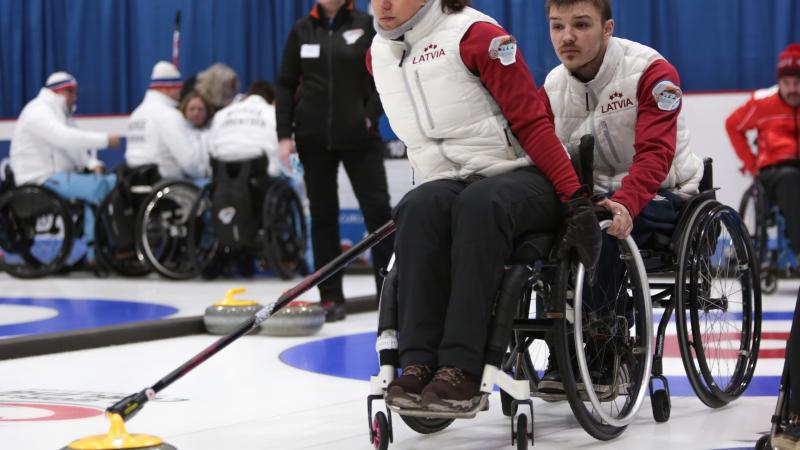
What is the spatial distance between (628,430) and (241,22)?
6.11 meters

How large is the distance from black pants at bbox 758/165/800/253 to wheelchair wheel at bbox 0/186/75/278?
3.88 m

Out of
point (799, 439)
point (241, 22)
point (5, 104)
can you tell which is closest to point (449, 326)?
point (799, 439)

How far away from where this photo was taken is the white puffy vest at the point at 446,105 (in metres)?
2.47

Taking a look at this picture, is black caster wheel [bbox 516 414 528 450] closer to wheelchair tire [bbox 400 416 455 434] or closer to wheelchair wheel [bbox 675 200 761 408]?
wheelchair tire [bbox 400 416 455 434]

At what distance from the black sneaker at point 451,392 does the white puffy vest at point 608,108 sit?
844 mm

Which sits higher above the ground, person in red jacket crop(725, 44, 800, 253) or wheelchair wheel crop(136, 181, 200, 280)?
person in red jacket crop(725, 44, 800, 253)

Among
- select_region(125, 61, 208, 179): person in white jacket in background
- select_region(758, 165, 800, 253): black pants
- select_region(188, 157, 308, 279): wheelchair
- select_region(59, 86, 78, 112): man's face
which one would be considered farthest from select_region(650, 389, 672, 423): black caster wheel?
select_region(59, 86, 78, 112): man's face

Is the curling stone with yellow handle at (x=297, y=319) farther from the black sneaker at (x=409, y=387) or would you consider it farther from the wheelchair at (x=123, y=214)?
the wheelchair at (x=123, y=214)

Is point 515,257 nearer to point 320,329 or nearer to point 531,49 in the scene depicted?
point 320,329

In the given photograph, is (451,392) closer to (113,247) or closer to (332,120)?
(332,120)

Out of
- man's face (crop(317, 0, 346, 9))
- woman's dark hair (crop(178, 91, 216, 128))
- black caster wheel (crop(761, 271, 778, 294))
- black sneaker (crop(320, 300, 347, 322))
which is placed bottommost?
black caster wheel (crop(761, 271, 778, 294))

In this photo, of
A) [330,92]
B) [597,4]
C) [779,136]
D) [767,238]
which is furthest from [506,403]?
[779,136]

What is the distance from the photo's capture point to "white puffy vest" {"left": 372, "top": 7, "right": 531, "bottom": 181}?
2.47 m

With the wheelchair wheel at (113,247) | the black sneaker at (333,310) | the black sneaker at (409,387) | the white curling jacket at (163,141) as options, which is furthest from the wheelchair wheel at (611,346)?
the wheelchair wheel at (113,247)
